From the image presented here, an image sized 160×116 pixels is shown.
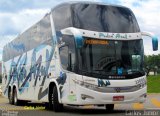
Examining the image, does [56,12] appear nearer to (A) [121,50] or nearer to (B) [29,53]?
(A) [121,50]

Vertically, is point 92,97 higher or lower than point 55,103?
higher

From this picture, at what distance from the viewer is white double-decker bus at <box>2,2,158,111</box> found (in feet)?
49.6

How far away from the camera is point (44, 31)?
18.9m

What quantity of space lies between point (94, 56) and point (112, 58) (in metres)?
0.66

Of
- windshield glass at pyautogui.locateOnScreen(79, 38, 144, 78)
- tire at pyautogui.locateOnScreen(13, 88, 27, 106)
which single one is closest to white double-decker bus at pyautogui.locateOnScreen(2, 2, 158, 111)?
windshield glass at pyautogui.locateOnScreen(79, 38, 144, 78)

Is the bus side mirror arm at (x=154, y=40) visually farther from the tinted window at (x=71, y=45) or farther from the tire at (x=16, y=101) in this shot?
the tire at (x=16, y=101)

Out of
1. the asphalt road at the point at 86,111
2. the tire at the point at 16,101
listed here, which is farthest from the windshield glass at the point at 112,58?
the tire at the point at 16,101

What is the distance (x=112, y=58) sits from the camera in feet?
50.9

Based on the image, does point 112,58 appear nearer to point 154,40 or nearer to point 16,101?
point 154,40

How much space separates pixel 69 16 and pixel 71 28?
840 millimetres

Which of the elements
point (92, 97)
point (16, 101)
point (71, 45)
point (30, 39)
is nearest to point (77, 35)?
point (71, 45)

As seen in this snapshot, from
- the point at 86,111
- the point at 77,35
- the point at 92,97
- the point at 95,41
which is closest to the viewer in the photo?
the point at 77,35

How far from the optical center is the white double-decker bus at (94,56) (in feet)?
49.6

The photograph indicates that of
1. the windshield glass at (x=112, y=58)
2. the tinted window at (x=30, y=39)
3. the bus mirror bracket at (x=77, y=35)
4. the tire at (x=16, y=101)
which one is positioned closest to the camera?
the bus mirror bracket at (x=77, y=35)
